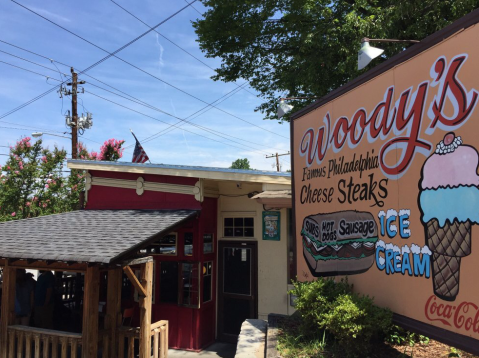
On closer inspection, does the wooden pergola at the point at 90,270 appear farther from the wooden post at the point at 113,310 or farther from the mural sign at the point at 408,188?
the mural sign at the point at 408,188

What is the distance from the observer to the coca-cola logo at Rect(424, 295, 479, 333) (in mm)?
3584

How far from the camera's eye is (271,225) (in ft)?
31.9

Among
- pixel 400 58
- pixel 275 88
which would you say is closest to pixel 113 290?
pixel 400 58

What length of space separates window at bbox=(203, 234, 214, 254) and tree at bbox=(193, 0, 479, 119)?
4.63m

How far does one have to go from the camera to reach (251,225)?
33.2 ft

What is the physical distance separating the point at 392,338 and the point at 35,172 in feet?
50.1

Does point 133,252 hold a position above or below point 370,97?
below

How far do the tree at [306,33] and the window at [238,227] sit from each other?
3.90m

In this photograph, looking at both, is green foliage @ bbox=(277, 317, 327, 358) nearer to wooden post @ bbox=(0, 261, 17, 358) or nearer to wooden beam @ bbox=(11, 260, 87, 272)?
wooden beam @ bbox=(11, 260, 87, 272)

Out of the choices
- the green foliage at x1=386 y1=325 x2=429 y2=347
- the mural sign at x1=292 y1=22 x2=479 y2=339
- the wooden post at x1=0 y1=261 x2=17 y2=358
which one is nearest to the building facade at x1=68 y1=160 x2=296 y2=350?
the wooden post at x1=0 y1=261 x2=17 y2=358

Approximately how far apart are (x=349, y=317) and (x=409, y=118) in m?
2.51

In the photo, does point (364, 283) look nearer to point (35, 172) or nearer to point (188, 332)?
point (188, 332)

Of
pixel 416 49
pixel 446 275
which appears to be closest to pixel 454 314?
pixel 446 275

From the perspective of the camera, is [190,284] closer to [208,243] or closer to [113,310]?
[208,243]
